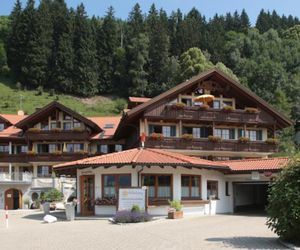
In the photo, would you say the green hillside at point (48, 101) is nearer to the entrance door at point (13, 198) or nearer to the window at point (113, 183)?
the entrance door at point (13, 198)

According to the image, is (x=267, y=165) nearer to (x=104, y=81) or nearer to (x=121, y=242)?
(x=121, y=242)

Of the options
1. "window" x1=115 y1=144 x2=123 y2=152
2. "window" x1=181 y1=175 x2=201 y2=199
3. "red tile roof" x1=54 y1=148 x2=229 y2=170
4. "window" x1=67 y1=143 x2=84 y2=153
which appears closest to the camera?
"red tile roof" x1=54 y1=148 x2=229 y2=170

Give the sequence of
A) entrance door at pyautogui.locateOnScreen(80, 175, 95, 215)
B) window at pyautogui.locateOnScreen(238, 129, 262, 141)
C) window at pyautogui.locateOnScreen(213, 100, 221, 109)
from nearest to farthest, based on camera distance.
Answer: entrance door at pyautogui.locateOnScreen(80, 175, 95, 215)
window at pyautogui.locateOnScreen(213, 100, 221, 109)
window at pyautogui.locateOnScreen(238, 129, 262, 141)

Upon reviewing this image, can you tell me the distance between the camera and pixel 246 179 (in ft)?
104

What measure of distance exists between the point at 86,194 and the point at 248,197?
1251cm

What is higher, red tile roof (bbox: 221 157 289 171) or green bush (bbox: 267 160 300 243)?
red tile roof (bbox: 221 157 289 171)

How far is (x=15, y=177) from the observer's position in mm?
49312

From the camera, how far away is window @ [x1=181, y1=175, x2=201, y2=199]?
29.0m

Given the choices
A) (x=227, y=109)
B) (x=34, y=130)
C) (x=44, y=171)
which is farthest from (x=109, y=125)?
(x=227, y=109)

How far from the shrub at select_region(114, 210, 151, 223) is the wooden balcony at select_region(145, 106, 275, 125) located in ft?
55.2

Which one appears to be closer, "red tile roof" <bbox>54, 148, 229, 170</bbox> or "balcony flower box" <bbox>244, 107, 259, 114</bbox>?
"red tile roof" <bbox>54, 148, 229, 170</bbox>

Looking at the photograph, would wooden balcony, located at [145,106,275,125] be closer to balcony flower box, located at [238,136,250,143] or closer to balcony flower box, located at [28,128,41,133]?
balcony flower box, located at [238,136,250,143]

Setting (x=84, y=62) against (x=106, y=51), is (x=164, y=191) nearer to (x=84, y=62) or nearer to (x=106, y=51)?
(x=84, y=62)

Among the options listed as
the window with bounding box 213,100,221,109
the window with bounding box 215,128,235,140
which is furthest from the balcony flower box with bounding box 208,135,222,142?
the window with bounding box 213,100,221,109
